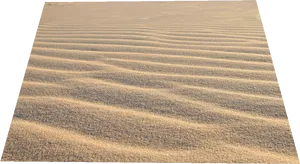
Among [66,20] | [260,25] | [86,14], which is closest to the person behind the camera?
[260,25]

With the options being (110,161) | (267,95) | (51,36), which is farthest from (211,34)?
(110,161)

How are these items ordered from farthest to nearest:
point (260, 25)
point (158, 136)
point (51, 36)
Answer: point (260, 25), point (51, 36), point (158, 136)

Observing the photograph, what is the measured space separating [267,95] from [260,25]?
236 centimetres

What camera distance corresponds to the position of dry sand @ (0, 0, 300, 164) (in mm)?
1843

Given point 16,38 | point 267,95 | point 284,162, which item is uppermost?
point 16,38

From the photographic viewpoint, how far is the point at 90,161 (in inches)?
68.7

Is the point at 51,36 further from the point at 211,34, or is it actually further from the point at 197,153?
the point at 197,153

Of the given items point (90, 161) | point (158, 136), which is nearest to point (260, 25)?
point (158, 136)

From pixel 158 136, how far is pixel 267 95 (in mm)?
746

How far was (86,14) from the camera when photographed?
6074 millimetres

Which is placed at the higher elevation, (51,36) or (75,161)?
(51,36)

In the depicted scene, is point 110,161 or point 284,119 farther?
point 284,119

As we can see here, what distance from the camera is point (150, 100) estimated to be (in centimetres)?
238

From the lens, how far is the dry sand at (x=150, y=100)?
6.05 ft
